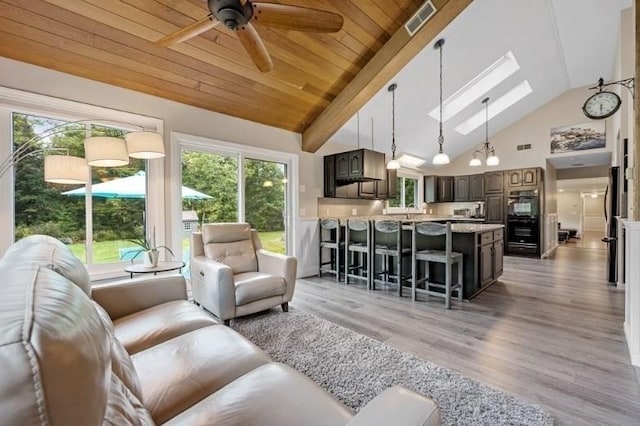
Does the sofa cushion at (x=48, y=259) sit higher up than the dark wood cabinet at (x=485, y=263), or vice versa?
the sofa cushion at (x=48, y=259)

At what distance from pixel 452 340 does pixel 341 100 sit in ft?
10.9

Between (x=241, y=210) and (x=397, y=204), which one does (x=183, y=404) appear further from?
(x=397, y=204)

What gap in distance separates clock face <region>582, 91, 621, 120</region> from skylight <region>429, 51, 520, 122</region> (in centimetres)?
179

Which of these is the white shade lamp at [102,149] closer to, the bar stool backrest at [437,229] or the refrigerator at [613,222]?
the bar stool backrest at [437,229]

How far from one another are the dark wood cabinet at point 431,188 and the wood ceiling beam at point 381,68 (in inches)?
173

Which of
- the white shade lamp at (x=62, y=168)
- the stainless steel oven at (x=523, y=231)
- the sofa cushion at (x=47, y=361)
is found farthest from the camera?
the stainless steel oven at (x=523, y=231)

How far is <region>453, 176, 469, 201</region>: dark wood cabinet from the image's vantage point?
7.73 meters

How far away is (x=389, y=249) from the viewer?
4043mm

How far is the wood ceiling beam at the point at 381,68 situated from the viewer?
3.20 m

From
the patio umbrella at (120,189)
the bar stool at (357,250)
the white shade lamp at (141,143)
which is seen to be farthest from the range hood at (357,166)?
the white shade lamp at (141,143)

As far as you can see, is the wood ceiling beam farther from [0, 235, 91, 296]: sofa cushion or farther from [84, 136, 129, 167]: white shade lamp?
[0, 235, 91, 296]: sofa cushion

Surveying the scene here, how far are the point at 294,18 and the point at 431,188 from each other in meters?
6.83

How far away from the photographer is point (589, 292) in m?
3.79

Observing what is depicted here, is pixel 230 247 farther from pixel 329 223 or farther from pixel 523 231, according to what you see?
pixel 523 231
